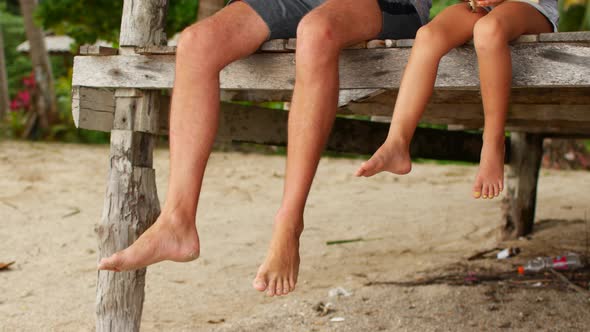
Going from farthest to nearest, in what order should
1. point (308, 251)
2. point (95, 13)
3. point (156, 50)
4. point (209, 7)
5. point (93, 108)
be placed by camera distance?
point (95, 13)
point (209, 7)
point (308, 251)
point (93, 108)
point (156, 50)

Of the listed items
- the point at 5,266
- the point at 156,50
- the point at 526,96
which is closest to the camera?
the point at 156,50

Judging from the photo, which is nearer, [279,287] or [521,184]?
[279,287]

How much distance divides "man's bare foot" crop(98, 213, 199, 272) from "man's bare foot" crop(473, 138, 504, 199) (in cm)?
Result: 99

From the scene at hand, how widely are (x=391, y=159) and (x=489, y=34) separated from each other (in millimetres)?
526

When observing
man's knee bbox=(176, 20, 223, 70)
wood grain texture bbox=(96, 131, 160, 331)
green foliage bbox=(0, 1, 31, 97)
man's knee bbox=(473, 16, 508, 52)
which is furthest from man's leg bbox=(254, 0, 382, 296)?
green foliage bbox=(0, 1, 31, 97)

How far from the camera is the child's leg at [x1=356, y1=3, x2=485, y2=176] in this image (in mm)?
2791

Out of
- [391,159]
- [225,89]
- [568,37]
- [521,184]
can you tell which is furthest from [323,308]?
[521,184]

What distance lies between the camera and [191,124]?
9.45ft

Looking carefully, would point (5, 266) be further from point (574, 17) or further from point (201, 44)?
point (574, 17)

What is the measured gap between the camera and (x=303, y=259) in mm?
5648

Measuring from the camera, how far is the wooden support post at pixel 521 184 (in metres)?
6.17

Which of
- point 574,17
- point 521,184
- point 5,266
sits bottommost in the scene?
point 5,266

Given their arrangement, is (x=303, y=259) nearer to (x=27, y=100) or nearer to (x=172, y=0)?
(x=172, y=0)

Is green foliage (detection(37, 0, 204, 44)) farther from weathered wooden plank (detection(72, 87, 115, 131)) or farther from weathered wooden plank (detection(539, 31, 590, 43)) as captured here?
weathered wooden plank (detection(539, 31, 590, 43))
